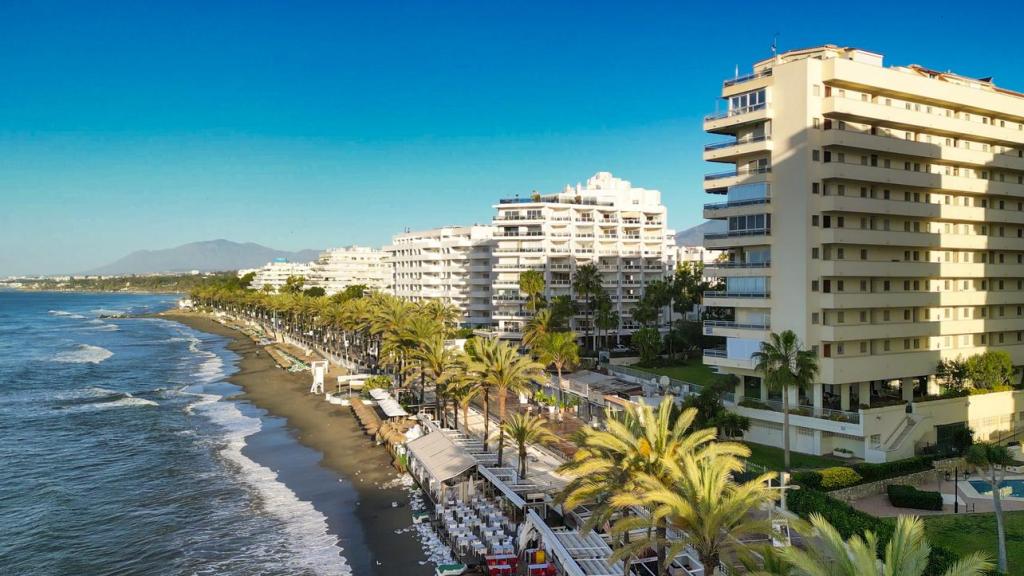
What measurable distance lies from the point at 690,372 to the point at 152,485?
154 ft

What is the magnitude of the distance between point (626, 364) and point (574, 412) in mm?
22742

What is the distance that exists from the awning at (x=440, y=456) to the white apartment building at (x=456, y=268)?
6086 cm

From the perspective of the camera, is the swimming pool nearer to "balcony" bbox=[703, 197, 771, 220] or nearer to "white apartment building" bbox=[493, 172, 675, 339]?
"balcony" bbox=[703, 197, 771, 220]

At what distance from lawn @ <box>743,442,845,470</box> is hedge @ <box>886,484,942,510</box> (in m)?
5.69

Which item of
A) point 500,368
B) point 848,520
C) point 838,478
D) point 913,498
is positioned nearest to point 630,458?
point 848,520

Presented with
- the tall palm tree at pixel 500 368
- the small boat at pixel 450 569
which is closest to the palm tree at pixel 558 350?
the tall palm tree at pixel 500 368

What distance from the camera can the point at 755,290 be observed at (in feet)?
163

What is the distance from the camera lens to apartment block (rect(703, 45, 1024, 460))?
46594 millimetres

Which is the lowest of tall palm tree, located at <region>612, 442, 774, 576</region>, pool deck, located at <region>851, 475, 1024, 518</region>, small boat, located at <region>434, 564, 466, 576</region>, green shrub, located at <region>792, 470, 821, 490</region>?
small boat, located at <region>434, 564, 466, 576</region>

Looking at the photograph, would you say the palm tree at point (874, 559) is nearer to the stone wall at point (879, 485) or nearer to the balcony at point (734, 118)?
the stone wall at point (879, 485)

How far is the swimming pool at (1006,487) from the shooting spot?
122 ft

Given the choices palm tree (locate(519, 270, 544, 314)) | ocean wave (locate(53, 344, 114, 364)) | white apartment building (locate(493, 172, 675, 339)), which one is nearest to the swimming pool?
palm tree (locate(519, 270, 544, 314))

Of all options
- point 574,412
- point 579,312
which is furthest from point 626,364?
point 574,412

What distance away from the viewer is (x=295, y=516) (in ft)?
127
